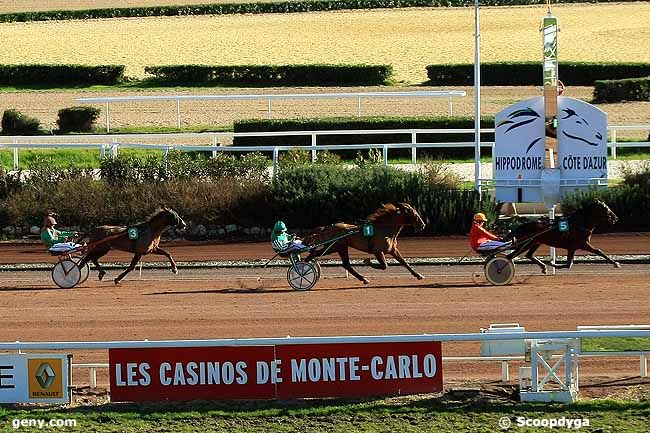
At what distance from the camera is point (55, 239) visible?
16438 millimetres

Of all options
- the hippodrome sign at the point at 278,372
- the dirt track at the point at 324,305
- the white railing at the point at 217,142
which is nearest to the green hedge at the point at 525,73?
the white railing at the point at 217,142

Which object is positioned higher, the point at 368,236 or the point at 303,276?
the point at 368,236

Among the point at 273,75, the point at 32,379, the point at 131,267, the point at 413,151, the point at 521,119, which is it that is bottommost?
the point at 32,379

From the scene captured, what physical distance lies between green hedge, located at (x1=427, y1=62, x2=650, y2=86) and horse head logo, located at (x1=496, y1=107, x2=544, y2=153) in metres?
19.2

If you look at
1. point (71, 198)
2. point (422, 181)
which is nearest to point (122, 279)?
point (71, 198)

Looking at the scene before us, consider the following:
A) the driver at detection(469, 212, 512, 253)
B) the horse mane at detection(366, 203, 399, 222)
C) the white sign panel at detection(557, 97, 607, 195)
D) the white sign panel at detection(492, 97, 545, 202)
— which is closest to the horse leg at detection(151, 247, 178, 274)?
the horse mane at detection(366, 203, 399, 222)

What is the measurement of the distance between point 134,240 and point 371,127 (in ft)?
37.2

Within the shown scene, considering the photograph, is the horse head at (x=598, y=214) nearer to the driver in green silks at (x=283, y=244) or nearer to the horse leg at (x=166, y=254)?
the driver in green silks at (x=283, y=244)

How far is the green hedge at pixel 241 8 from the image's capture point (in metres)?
58.6

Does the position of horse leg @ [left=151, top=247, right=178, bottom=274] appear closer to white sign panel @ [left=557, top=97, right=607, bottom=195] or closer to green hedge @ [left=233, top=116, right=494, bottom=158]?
white sign panel @ [left=557, top=97, right=607, bottom=195]

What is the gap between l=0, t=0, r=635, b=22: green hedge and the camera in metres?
58.6

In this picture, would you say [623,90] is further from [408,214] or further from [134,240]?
[134,240]

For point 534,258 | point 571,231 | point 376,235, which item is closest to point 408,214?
point 376,235

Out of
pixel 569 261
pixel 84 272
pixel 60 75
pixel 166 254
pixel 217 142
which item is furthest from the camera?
pixel 60 75
